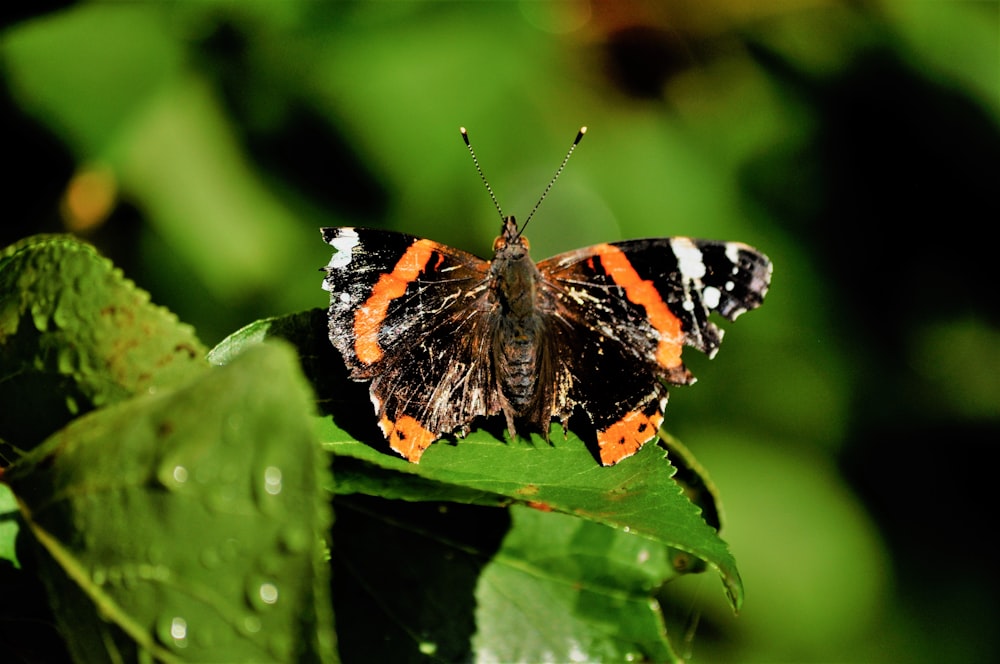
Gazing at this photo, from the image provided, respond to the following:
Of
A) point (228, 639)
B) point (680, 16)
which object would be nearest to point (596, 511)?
point (228, 639)

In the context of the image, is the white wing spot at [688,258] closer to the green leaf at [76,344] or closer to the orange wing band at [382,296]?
the orange wing band at [382,296]

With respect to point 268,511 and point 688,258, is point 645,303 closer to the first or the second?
point 688,258

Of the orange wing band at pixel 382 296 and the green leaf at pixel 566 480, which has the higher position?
the orange wing band at pixel 382 296

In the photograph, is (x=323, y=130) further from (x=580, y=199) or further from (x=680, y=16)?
(x=680, y=16)

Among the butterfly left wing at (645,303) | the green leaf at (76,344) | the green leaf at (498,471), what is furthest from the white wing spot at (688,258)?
the green leaf at (76,344)

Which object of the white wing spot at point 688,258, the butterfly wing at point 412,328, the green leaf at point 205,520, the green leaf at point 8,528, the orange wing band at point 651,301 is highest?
the white wing spot at point 688,258

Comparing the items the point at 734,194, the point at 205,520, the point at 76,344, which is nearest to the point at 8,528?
the point at 76,344
